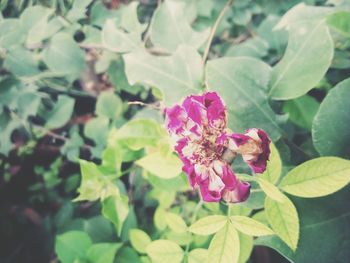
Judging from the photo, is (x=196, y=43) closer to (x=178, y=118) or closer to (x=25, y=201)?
(x=178, y=118)

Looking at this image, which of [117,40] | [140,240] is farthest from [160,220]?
[117,40]

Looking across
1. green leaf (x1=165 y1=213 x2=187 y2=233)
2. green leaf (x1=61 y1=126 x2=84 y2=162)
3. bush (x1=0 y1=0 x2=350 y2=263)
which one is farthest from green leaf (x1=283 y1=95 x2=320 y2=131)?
green leaf (x1=61 y1=126 x2=84 y2=162)

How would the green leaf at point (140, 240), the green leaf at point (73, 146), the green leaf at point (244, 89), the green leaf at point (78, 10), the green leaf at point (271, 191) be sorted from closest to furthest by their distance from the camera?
the green leaf at point (271, 191)
the green leaf at point (244, 89)
the green leaf at point (140, 240)
the green leaf at point (78, 10)
the green leaf at point (73, 146)

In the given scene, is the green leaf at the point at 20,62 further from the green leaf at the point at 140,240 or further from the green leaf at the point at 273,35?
the green leaf at the point at 273,35

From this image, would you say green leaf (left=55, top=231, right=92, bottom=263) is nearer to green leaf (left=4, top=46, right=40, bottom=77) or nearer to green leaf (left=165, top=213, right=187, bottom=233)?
green leaf (left=165, top=213, right=187, bottom=233)

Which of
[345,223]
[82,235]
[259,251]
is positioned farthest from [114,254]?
[345,223]

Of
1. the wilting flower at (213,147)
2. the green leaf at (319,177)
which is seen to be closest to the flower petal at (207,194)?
the wilting flower at (213,147)
